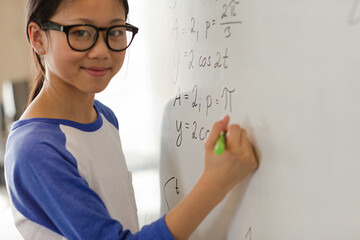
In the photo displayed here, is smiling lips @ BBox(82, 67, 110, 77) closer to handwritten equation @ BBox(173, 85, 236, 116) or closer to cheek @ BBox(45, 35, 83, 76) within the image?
cheek @ BBox(45, 35, 83, 76)

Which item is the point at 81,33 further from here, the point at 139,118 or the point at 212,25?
the point at 139,118

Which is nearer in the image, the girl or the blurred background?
the girl

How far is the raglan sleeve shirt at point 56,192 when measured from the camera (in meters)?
0.67

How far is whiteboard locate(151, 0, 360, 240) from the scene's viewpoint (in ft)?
1.63

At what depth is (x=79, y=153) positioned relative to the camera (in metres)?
0.79

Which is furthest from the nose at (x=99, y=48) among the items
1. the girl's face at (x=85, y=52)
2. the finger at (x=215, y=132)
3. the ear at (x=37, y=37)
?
the finger at (x=215, y=132)

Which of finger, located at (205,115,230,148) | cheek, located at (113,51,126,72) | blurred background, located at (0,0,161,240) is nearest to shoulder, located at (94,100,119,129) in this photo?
blurred background, located at (0,0,161,240)

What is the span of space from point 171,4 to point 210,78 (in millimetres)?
214

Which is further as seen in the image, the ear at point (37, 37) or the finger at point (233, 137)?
the ear at point (37, 37)

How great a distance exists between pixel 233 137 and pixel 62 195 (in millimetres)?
275

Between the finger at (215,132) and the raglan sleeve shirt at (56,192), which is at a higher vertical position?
the finger at (215,132)

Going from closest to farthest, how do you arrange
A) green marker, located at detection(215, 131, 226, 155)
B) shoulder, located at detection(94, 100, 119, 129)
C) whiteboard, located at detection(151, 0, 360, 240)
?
whiteboard, located at detection(151, 0, 360, 240) → green marker, located at detection(215, 131, 226, 155) → shoulder, located at detection(94, 100, 119, 129)

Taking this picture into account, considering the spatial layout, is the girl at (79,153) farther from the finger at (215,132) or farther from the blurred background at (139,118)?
the blurred background at (139,118)

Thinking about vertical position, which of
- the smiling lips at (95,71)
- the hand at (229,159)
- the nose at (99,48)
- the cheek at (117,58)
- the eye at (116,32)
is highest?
the eye at (116,32)
